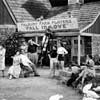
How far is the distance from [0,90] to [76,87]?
2264 millimetres

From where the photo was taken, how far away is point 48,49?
15.4 meters

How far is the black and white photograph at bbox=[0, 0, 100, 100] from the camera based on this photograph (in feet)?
27.0

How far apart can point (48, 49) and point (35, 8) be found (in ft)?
23.7


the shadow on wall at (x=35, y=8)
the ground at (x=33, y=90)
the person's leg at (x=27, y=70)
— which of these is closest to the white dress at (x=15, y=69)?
the person's leg at (x=27, y=70)

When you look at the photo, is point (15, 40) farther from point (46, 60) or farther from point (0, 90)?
point (0, 90)

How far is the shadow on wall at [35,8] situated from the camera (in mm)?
21058

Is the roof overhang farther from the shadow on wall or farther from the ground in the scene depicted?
the ground

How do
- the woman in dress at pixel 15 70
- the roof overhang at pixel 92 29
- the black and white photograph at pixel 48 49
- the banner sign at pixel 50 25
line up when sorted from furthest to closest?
the roof overhang at pixel 92 29 < the banner sign at pixel 50 25 < the woman in dress at pixel 15 70 < the black and white photograph at pixel 48 49

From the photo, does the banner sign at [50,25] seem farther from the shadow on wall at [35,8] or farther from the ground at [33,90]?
the ground at [33,90]

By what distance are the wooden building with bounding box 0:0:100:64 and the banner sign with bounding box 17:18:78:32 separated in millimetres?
187

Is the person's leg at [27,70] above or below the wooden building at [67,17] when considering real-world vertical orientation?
below

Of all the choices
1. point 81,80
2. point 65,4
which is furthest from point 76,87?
point 65,4

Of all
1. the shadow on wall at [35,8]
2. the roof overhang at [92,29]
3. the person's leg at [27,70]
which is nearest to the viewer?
the person's leg at [27,70]

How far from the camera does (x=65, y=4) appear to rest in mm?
22297
